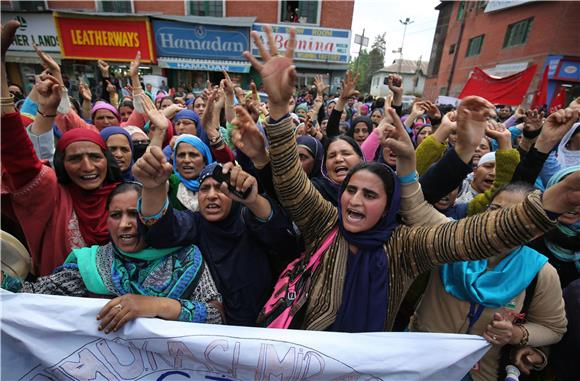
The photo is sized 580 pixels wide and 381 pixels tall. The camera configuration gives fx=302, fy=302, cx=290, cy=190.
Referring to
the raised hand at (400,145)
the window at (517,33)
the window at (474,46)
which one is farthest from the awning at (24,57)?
the window at (474,46)

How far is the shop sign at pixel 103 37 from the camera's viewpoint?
1448 cm

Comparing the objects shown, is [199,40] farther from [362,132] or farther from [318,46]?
[362,132]

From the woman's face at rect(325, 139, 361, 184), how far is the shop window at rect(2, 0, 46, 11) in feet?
63.9

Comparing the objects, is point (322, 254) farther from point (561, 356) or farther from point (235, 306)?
point (561, 356)

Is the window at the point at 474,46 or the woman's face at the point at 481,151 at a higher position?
the window at the point at 474,46

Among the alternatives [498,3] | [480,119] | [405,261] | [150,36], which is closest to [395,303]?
[405,261]

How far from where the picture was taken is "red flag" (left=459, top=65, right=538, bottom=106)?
6.78 metres

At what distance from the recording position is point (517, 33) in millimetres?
17125

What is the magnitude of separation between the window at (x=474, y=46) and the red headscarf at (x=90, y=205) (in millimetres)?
25283

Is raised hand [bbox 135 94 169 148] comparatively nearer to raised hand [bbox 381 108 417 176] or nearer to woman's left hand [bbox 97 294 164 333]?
woman's left hand [bbox 97 294 164 333]

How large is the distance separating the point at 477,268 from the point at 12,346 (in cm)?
236

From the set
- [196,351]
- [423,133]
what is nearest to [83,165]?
[196,351]

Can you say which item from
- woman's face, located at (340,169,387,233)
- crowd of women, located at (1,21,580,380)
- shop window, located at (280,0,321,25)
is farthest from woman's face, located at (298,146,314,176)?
shop window, located at (280,0,321,25)

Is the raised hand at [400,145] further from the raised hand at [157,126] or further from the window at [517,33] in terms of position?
the window at [517,33]
